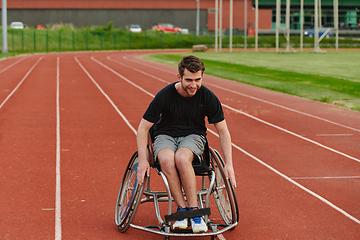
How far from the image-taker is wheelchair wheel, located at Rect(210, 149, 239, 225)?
13.6 feet

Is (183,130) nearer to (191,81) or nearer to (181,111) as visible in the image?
(181,111)

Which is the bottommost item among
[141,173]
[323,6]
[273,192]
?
[273,192]

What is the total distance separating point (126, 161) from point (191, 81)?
9.85 ft

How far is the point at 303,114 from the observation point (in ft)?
38.2

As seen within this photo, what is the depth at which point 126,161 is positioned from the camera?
7.00m

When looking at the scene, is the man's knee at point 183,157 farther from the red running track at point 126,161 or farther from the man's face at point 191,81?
the red running track at point 126,161

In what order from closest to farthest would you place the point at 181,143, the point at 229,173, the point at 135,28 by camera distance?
the point at 229,173 < the point at 181,143 < the point at 135,28

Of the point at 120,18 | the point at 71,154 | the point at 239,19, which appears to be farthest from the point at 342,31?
the point at 71,154

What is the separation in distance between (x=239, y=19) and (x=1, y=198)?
67.5 metres

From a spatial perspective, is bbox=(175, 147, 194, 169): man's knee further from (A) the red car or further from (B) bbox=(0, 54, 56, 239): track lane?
(A) the red car

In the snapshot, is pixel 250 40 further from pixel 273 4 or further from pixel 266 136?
pixel 266 136

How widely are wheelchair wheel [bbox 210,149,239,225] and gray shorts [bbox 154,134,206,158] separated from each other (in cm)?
14

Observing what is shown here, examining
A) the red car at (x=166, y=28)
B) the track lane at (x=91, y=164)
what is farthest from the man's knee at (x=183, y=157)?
the red car at (x=166, y=28)

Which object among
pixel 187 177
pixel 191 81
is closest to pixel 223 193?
pixel 187 177
